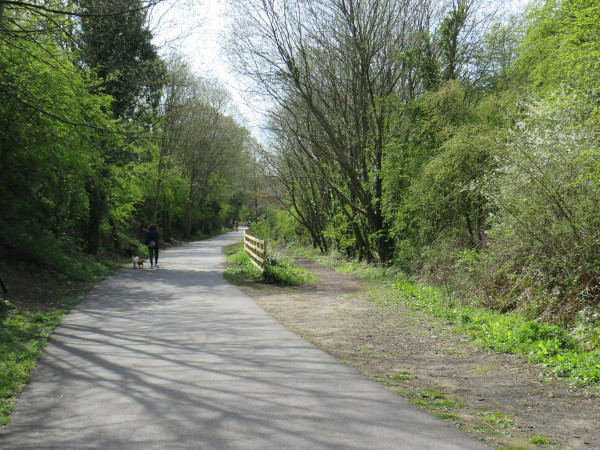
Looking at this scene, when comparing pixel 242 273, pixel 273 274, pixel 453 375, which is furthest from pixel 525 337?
pixel 242 273

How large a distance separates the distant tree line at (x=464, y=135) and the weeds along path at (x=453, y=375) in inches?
67.9

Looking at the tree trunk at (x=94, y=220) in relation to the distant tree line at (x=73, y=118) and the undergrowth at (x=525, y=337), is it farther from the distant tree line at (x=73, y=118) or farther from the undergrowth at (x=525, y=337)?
the undergrowth at (x=525, y=337)

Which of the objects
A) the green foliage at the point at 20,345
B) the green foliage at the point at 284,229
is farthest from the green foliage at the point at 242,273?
the green foliage at the point at 284,229

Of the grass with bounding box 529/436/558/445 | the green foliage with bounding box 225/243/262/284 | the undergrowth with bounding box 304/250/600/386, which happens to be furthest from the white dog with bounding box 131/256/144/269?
the grass with bounding box 529/436/558/445

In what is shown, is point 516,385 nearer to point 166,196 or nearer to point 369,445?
point 369,445

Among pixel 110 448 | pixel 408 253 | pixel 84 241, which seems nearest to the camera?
pixel 110 448

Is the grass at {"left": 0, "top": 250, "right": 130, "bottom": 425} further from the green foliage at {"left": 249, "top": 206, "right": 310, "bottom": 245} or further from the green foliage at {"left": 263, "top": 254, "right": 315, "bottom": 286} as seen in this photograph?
the green foliage at {"left": 249, "top": 206, "right": 310, "bottom": 245}

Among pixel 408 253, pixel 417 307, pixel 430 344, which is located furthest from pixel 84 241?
pixel 430 344

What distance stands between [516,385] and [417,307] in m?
5.66

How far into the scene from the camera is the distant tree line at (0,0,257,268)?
31.2ft

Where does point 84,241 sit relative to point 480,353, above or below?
above

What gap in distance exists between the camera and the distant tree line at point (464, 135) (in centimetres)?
854

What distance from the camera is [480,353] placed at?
7711 millimetres

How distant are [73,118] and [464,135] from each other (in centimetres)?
1073
